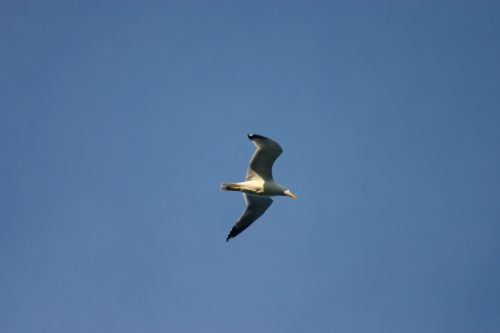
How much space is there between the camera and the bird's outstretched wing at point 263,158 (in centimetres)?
2369

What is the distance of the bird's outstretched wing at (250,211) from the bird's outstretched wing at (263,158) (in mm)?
1269

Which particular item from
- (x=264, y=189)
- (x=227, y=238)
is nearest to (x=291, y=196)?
(x=264, y=189)

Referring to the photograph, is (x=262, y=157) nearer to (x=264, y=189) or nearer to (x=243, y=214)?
(x=264, y=189)

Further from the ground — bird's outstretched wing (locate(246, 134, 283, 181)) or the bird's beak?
bird's outstretched wing (locate(246, 134, 283, 181))

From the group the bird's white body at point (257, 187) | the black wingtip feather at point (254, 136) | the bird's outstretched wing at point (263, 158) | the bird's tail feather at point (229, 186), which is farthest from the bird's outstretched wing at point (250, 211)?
the black wingtip feather at point (254, 136)

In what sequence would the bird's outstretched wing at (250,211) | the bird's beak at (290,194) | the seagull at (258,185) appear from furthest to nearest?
the bird's outstretched wing at (250,211), the bird's beak at (290,194), the seagull at (258,185)

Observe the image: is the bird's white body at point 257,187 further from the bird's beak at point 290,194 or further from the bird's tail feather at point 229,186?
the bird's beak at point 290,194

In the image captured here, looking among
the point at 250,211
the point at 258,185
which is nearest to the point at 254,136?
the point at 258,185

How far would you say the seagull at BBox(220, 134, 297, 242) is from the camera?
23844 millimetres

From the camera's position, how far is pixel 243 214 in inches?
1027

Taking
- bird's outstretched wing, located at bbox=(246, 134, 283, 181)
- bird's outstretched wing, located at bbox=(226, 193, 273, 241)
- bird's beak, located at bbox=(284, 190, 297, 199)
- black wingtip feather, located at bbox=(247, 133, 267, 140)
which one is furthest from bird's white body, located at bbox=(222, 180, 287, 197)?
black wingtip feather, located at bbox=(247, 133, 267, 140)

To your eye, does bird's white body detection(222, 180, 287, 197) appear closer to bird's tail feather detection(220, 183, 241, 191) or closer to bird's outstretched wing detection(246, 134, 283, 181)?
bird's tail feather detection(220, 183, 241, 191)

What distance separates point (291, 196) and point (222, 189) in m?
2.77

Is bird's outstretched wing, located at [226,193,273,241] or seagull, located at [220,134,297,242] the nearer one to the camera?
seagull, located at [220,134,297,242]
